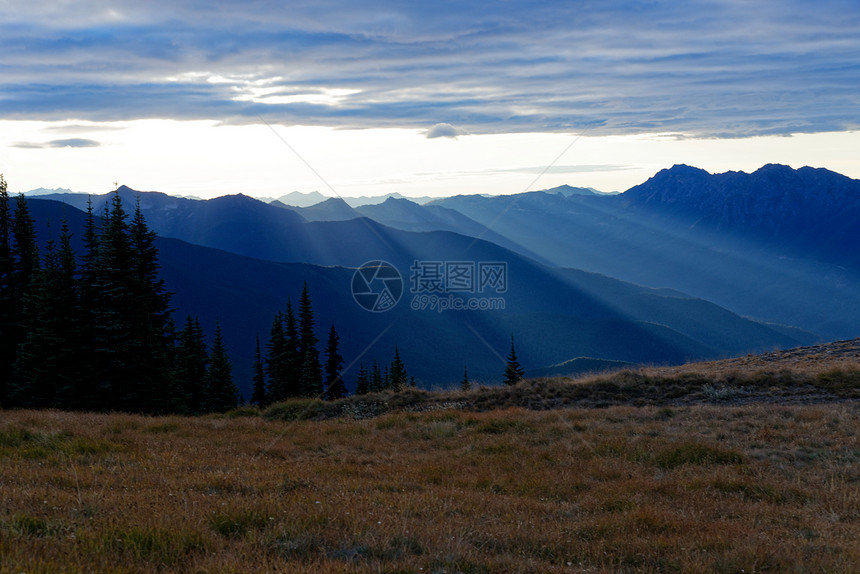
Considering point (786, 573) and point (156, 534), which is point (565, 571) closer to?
point (786, 573)

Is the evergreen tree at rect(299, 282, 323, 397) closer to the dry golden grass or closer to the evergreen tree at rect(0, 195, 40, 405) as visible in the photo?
the evergreen tree at rect(0, 195, 40, 405)

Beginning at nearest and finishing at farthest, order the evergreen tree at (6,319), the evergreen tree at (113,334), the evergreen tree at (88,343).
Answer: the evergreen tree at (88,343), the evergreen tree at (113,334), the evergreen tree at (6,319)

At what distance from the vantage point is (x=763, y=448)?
40.8 feet

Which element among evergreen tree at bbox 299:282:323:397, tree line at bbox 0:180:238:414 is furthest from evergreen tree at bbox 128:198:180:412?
evergreen tree at bbox 299:282:323:397

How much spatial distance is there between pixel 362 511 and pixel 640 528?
12.4 feet

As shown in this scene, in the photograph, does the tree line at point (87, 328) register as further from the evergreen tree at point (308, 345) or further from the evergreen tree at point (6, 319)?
the evergreen tree at point (308, 345)

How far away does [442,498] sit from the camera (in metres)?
8.50

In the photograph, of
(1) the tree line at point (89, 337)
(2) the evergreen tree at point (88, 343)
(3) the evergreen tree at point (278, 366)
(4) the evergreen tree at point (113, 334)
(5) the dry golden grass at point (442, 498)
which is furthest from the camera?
(3) the evergreen tree at point (278, 366)

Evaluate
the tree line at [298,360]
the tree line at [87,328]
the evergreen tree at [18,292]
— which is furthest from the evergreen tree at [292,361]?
the evergreen tree at [18,292]

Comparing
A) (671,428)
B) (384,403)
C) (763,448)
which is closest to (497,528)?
(763,448)

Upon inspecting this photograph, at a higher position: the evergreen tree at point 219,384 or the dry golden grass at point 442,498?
the dry golden grass at point 442,498

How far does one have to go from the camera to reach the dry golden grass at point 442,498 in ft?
18.3

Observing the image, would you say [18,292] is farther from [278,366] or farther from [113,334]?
[278,366]

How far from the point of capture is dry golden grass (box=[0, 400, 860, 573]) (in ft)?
18.3
